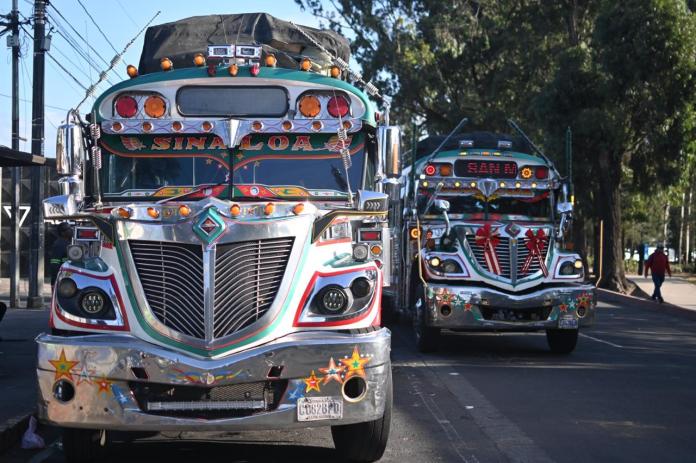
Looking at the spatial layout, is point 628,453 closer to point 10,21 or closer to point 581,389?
point 581,389

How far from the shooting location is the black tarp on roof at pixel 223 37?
10328 millimetres

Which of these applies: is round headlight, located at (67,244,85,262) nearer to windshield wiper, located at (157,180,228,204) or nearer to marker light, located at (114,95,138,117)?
windshield wiper, located at (157,180,228,204)

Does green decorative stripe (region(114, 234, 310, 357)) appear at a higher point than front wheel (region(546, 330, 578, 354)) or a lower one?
higher

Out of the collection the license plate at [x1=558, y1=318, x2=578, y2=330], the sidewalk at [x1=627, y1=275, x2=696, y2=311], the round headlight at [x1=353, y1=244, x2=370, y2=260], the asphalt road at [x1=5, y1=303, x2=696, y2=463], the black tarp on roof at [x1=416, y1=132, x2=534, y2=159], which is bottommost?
the sidewalk at [x1=627, y1=275, x2=696, y2=311]

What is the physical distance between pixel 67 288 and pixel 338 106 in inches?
107

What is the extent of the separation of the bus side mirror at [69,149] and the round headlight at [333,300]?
2267 mm

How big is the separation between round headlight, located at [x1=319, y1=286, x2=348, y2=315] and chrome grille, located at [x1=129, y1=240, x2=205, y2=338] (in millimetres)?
822

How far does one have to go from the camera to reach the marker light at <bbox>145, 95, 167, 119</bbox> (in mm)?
8203

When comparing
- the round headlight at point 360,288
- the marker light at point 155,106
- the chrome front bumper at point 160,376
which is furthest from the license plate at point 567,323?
the chrome front bumper at point 160,376

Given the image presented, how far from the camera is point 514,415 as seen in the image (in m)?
9.59

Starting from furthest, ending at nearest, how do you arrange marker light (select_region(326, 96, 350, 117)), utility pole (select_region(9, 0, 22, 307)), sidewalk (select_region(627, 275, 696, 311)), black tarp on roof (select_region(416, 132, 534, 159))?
sidewalk (select_region(627, 275, 696, 311)) < utility pole (select_region(9, 0, 22, 307)) < black tarp on roof (select_region(416, 132, 534, 159)) < marker light (select_region(326, 96, 350, 117))

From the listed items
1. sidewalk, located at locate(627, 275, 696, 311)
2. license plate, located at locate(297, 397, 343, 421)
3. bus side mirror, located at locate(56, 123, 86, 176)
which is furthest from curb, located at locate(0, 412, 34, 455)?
sidewalk, located at locate(627, 275, 696, 311)

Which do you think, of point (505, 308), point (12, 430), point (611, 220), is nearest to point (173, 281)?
point (12, 430)

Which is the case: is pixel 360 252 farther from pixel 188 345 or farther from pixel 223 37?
pixel 223 37
